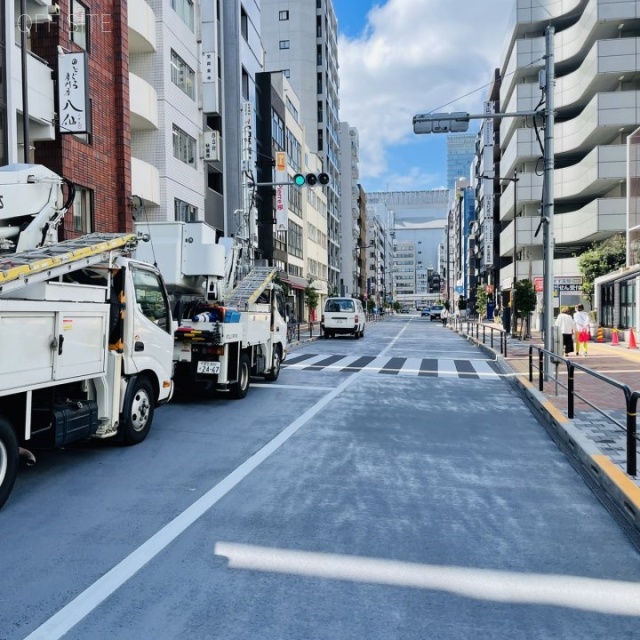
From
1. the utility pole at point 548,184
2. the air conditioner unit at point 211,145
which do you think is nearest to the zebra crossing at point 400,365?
the utility pole at point 548,184

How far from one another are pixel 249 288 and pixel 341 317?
62.4 ft

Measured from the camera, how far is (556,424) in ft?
28.2

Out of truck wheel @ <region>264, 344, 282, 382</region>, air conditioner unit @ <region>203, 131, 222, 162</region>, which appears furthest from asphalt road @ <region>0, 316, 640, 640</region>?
air conditioner unit @ <region>203, 131, 222, 162</region>

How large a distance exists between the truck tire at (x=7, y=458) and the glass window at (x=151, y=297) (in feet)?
9.11

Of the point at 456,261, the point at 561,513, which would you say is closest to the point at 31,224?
the point at 561,513

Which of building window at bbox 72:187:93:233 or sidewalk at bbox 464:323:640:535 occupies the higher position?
building window at bbox 72:187:93:233

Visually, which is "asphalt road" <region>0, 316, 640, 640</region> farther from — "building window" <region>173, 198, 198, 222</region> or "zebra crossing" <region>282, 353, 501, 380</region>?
"building window" <region>173, 198, 198, 222</region>

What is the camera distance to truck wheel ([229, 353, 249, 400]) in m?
11.2

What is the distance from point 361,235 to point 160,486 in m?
106

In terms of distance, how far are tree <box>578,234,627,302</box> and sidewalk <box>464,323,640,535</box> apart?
1673cm

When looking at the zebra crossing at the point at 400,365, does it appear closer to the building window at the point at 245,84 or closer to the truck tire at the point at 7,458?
the truck tire at the point at 7,458

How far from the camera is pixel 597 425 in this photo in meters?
8.17

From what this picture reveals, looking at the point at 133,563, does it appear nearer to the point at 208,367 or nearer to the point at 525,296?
the point at 208,367

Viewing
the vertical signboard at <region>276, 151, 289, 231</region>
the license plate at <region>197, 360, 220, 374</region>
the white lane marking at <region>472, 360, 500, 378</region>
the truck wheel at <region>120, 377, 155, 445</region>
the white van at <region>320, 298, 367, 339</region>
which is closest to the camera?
the truck wheel at <region>120, 377, 155, 445</region>
